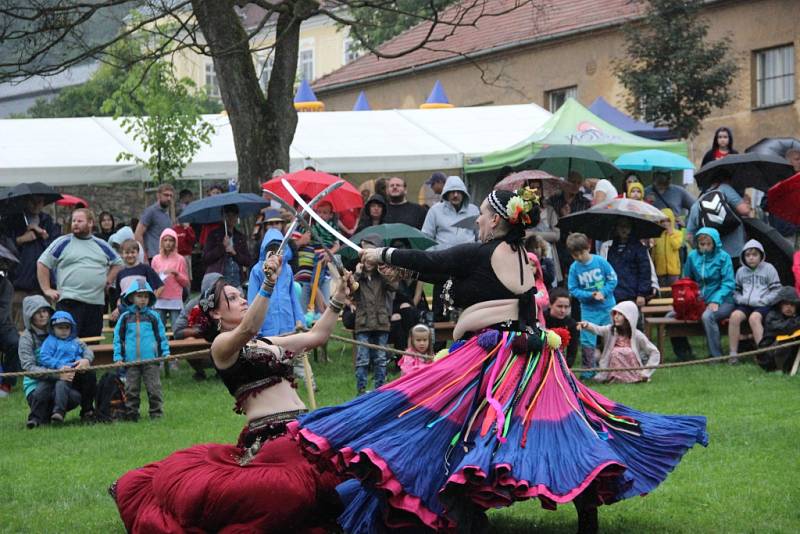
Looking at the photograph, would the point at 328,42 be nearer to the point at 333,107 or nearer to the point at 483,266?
the point at 333,107

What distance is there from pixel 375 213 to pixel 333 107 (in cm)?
2952

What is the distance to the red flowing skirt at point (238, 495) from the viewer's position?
678 centimetres

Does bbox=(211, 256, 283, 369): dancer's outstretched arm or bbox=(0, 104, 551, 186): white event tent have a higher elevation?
bbox=(0, 104, 551, 186): white event tent

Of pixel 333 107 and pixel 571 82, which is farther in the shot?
pixel 333 107

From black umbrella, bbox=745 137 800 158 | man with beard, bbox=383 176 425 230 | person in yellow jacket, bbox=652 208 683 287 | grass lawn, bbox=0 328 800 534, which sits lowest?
grass lawn, bbox=0 328 800 534

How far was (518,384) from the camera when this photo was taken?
→ 22.3 ft

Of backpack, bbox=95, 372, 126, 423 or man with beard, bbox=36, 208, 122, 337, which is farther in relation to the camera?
man with beard, bbox=36, 208, 122, 337

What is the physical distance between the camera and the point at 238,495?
6.78 m

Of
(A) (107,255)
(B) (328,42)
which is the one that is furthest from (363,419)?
(B) (328,42)

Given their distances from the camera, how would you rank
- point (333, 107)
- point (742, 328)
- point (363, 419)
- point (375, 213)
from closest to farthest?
point (363, 419) → point (742, 328) → point (375, 213) → point (333, 107)

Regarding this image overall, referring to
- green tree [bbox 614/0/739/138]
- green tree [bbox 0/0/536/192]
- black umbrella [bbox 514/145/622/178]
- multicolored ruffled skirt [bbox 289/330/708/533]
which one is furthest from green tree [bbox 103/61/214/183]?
multicolored ruffled skirt [bbox 289/330/708/533]

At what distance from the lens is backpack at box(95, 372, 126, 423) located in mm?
11625

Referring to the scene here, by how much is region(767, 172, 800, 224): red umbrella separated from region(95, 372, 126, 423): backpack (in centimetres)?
583

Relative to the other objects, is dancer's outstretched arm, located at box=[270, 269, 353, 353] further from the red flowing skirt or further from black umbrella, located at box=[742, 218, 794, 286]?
black umbrella, located at box=[742, 218, 794, 286]
